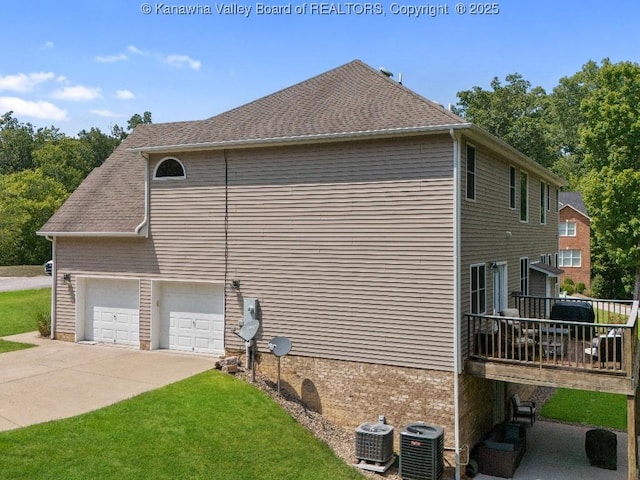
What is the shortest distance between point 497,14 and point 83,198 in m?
13.3

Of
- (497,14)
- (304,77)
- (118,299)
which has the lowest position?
(118,299)

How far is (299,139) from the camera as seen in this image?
1215 cm

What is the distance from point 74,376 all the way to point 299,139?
742cm

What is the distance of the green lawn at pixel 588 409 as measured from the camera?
584 inches

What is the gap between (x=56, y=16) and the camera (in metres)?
13.4

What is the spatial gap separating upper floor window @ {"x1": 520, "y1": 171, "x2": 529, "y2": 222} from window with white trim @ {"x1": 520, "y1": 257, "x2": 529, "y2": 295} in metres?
1.34

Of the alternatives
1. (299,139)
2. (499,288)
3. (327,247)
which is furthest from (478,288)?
(299,139)

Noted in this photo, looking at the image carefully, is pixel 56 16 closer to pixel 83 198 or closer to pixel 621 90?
pixel 83 198

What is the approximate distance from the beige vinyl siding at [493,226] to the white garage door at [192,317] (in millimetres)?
6426

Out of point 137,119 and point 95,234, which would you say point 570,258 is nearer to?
point 95,234

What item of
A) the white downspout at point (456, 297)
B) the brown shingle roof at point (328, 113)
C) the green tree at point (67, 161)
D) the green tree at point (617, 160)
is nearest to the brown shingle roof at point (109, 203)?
the brown shingle roof at point (328, 113)

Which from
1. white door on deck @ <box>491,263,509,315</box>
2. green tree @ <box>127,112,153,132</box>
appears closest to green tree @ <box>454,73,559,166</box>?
white door on deck @ <box>491,263,509,315</box>

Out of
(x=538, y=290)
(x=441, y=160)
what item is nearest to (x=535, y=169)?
(x=538, y=290)

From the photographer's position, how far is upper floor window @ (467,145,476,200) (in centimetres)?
1191
